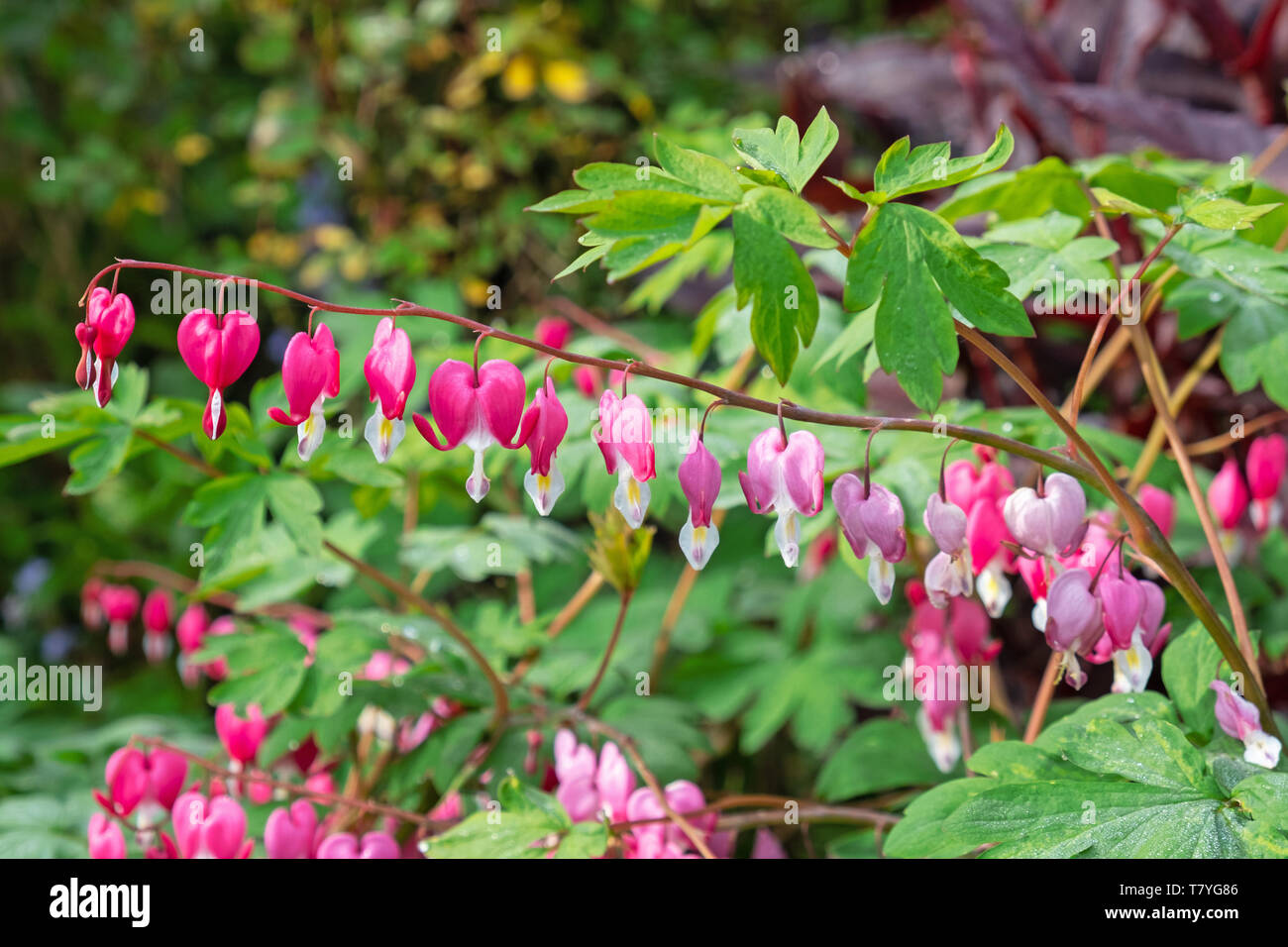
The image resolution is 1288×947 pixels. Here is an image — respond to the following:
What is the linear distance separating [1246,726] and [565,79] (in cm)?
237

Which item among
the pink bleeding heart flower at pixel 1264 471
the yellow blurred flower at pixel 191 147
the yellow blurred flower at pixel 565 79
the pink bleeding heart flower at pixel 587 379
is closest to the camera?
the pink bleeding heart flower at pixel 1264 471

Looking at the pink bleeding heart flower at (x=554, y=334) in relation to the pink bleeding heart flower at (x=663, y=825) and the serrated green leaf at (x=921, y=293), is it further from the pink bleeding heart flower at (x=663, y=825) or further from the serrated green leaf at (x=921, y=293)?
the serrated green leaf at (x=921, y=293)

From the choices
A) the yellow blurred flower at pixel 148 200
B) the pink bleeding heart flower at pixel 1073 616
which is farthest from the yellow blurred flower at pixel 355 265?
the pink bleeding heart flower at pixel 1073 616

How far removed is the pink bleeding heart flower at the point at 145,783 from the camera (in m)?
1.10

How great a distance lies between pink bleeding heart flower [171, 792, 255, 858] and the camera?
3.47ft

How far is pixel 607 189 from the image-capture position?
0.72 metres

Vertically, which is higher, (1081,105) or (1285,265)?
(1081,105)

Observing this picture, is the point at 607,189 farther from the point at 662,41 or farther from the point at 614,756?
the point at 662,41

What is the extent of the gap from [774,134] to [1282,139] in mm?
1058

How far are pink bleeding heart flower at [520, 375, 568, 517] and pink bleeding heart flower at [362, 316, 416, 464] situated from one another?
0.10 metres

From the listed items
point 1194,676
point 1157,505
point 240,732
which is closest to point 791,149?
point 1194,676

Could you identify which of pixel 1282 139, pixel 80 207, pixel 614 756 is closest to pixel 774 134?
pixel 614 756

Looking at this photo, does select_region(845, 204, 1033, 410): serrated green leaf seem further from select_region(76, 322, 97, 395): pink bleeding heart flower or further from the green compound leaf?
select_region(76, 322, 97, 395): pink bleeding heart flower

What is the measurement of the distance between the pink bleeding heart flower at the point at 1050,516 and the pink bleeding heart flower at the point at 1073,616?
0.09ft
